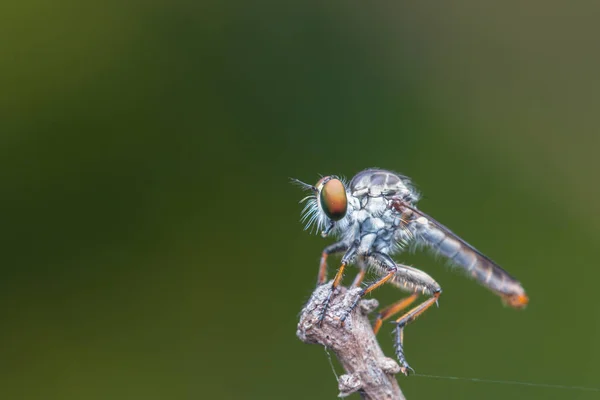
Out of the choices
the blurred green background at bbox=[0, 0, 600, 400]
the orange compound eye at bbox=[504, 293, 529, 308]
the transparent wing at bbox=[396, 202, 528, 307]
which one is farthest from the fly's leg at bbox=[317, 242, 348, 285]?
the blurred green background at bbox=[0, 0, 600, 400]

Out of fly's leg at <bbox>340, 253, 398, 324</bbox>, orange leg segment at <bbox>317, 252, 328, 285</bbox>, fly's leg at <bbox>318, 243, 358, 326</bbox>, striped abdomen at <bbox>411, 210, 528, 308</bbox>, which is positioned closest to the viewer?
fly's leg at <bbox>318, 243, 358, 326</bbox>

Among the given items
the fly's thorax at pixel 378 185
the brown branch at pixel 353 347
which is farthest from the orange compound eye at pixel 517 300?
the brown branch at pixel 353 347

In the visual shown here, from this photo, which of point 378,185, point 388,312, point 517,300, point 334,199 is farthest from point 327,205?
point 517,300

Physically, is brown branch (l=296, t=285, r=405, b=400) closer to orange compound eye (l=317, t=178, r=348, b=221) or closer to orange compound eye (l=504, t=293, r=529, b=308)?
orange compound eye (l=317, t=178, r=348, b=221)

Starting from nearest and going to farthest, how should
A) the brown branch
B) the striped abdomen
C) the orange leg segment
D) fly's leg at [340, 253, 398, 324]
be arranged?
the brown branch → fly's leg at [340, 253, 398, 324] → the orange leg segment → the striped abdomen

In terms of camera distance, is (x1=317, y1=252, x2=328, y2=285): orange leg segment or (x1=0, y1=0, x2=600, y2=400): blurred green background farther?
(x1=0, y1=0, x2=600, y2=400): blurred green background

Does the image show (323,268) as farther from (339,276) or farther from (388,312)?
(339,276)

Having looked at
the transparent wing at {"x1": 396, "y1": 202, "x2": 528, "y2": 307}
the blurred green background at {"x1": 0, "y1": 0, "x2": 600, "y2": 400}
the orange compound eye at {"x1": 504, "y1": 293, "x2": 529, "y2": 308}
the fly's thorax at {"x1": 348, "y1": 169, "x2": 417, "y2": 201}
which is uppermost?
the blurred green background at {"x1": 0, "y1": 0, "x2": 600, "y2": 400}
